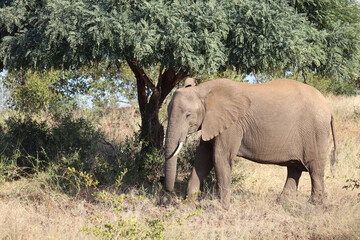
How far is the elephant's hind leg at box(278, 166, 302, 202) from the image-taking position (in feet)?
27.5

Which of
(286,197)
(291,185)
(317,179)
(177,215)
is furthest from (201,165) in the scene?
(317,179)

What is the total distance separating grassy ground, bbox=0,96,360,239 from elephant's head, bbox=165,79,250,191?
928 millimetres

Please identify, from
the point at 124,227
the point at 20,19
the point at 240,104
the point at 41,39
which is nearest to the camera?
the point at 124,227

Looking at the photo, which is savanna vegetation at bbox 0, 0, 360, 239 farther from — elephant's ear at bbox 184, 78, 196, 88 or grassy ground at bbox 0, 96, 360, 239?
elephant's ear at bbox 184, 78, 196, 88

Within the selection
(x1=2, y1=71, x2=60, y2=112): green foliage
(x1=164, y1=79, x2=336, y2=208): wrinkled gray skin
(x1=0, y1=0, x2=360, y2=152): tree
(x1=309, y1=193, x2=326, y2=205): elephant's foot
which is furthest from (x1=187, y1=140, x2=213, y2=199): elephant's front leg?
(x1=2, y1=71, x2=60, y2=112): green foliage

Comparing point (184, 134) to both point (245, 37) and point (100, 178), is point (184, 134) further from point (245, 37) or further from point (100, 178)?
point (100, 178)

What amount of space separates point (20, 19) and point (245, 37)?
4937 mm

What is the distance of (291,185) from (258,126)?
1.62 meters

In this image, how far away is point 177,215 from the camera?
7465 millimetres

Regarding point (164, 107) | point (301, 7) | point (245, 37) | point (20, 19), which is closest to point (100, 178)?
point (20, 19)

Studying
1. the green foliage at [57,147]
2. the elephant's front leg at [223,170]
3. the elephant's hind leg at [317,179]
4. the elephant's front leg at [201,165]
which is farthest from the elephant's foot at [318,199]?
the green foliage at [57,147]

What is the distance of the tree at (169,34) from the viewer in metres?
7.41

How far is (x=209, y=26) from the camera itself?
7.75 meters

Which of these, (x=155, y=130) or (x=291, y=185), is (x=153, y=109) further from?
(x=291, y=185)
